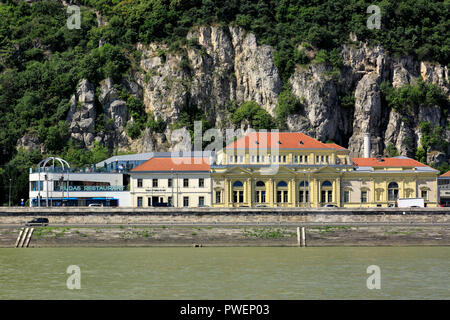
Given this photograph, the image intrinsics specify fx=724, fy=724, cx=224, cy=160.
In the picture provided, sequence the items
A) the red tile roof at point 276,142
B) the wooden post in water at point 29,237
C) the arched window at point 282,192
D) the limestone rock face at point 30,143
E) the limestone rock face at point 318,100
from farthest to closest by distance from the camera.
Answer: the limestone rock face at point 318,100
the limestone rock face at point 30,143
the red tile roof at point 276,142
the arched window at point 282,192
the wooden post in water at point 29,237

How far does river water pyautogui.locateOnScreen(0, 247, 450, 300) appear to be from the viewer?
4081 centimetres

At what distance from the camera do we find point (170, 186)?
92188mm

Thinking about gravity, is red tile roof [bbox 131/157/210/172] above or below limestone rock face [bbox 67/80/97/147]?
below

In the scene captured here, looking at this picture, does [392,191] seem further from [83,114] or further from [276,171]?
[83,114]

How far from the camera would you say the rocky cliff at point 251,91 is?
12525 cm

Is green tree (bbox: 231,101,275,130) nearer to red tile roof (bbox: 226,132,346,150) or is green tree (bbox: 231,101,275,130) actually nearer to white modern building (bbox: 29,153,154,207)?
red tile roof (bbox: 226,132,346,150)

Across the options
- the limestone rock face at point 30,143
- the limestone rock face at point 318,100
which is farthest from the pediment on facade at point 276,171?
the limestone rock face at point 30,143

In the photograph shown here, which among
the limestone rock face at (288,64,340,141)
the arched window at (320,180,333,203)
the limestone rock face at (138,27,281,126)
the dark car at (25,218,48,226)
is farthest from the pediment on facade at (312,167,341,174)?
the limestone rock face at (138,27,281,126)

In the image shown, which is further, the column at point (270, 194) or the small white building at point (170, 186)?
the small white building at point (170, 186)

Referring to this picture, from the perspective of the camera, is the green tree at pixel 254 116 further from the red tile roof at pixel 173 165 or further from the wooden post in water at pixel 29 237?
the wooden post in water at pixel 29 237

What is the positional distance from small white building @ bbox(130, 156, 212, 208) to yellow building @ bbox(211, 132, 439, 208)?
169 centimetres

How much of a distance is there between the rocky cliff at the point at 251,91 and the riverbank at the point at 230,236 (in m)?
54.7

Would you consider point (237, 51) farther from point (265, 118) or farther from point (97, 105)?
point (97, 105)

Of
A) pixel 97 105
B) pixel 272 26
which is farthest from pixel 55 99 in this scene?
pixel 272 26
